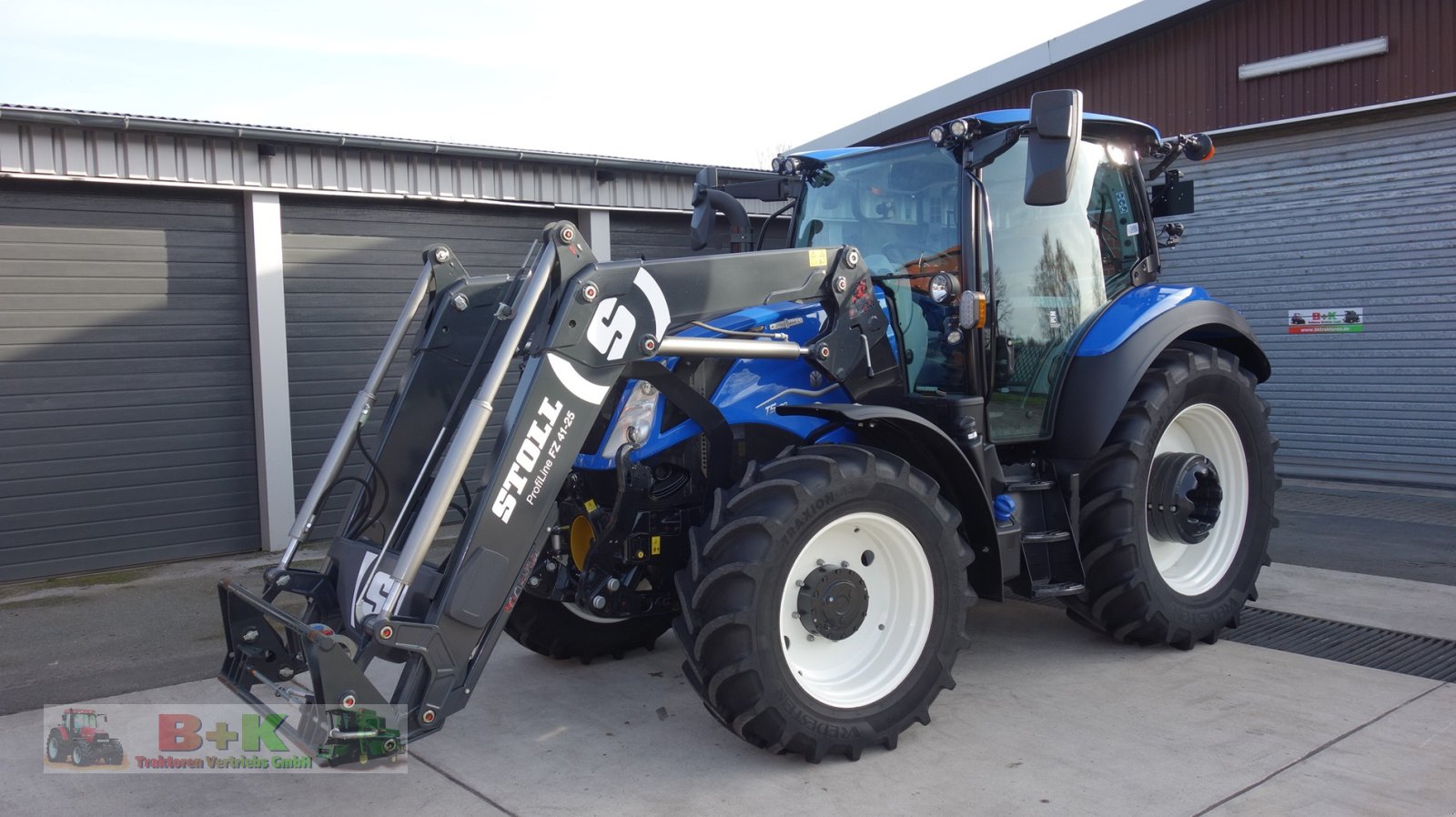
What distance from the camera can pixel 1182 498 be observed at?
16.9 feet

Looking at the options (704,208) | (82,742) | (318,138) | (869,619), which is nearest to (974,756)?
(869,619)

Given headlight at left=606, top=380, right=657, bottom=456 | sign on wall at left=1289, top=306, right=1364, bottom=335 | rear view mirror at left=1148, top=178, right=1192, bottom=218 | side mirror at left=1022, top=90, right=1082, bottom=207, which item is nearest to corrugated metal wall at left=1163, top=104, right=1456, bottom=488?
sign on wall at left=1289, top=306, right=1364, bottom=335

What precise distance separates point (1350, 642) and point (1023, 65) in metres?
7.36

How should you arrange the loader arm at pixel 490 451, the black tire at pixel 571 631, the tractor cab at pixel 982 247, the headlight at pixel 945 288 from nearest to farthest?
1. the loader arm at pixel 490 451
2. the headlight at pixel 945 288
3. the tractor cab at pixel 982 247
4. the black tire at pixel 571 631

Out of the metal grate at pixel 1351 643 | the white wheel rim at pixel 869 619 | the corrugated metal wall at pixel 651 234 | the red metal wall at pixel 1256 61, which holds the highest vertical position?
the red metal wall at pixel 1256 61

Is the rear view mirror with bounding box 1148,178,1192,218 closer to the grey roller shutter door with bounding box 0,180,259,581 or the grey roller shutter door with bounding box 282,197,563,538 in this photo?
the grey roller shutter door with bounding box 282,197,563,538

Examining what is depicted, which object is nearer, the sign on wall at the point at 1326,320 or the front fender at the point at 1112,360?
the front fender at the point at 1112,360

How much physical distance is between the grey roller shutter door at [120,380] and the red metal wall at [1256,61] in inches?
310

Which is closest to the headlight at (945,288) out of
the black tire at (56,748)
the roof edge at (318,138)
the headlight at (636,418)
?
the headlight at (636,418)

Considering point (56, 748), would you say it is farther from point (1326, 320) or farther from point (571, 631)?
point (1326, 320)

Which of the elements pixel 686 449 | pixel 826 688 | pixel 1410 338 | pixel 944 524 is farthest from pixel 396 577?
pixel 1410 338

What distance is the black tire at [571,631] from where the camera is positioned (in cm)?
491

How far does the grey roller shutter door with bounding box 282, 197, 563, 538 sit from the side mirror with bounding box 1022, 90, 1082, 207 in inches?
208

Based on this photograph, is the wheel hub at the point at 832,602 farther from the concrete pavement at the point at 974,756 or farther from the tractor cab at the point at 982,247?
the tractor cab at the point at 982,247
